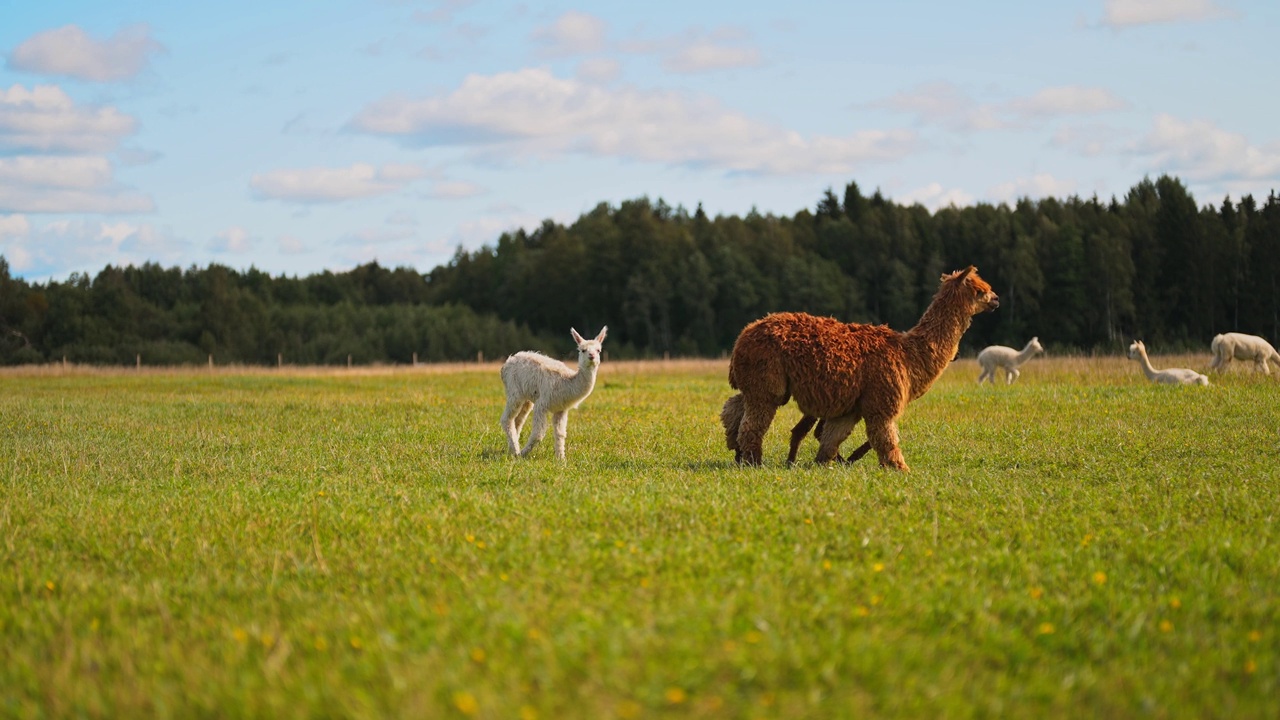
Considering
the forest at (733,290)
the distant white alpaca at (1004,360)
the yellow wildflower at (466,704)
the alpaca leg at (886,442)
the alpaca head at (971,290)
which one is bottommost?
the yellow wildflower at (466,704)

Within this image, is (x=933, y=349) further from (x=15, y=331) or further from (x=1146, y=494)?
(x=15, y=331)

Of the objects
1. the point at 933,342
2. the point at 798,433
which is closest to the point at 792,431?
the point at 798,433

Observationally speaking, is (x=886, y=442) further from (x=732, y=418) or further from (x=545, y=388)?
(x=545, y=388)

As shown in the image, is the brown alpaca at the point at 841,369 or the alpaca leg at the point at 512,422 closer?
the brown alpaca at the point at 841,369

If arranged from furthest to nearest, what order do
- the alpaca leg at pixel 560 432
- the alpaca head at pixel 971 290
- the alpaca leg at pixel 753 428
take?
the alpaca leg at pixel 560 432
the alpaca head at pixel 971 290
the alpaca leg at pixel 753 428

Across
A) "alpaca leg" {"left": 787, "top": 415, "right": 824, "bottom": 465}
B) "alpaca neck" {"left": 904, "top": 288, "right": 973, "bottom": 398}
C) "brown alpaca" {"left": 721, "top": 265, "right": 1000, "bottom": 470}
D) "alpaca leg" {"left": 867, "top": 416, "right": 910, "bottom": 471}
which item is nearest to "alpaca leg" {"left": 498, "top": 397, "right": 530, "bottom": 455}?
"brown alpaca" {"left": 721, "top": 265, "right": 1000, "bottom": 470}

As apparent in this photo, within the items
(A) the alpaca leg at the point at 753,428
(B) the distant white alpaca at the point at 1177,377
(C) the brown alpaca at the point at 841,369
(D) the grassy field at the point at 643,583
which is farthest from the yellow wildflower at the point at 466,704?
(B) the distant white alpaca at the point at 1177,377

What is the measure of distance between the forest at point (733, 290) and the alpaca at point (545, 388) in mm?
46398

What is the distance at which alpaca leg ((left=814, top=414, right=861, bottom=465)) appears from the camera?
12422 millimetres

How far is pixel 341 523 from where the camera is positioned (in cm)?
862

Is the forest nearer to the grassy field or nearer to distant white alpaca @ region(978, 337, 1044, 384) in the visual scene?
distant white alpaca @ region(978, 337, 1044, 384)

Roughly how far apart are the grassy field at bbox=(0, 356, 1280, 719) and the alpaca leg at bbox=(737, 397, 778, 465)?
33 cm

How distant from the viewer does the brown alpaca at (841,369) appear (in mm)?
11953

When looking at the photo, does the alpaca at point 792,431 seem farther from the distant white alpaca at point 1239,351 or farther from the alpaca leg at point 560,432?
the distant white alpaca at point 1239,351
